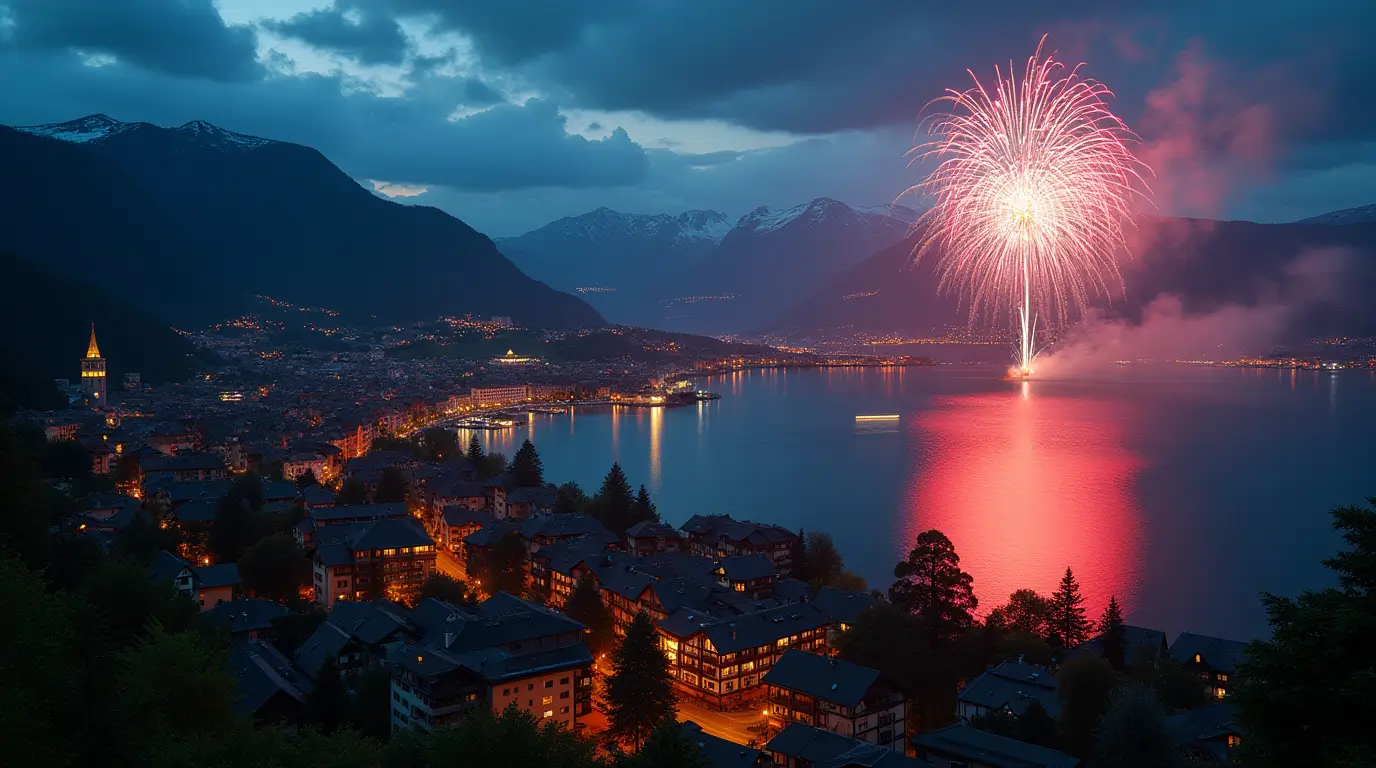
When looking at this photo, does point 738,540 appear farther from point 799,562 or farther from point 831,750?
point 831,750

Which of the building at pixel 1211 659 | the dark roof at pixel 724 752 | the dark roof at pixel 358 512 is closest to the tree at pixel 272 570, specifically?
the dark roof at pixel 358 512

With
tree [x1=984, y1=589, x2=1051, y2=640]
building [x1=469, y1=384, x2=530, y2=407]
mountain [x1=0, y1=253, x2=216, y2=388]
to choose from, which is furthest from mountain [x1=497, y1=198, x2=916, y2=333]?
tree [x1=984, y1=589, x2=1051, y2=640]

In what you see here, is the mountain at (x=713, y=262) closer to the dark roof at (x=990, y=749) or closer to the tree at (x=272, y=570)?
the tree at (x=272, y=570)

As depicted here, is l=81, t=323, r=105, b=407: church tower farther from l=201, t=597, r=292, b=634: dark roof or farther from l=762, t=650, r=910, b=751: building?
l=762, t=650, r=910, b=751: building

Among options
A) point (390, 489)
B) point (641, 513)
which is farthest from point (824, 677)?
point (390, 489)

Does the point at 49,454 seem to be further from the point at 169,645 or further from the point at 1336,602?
the point at 1336,602
